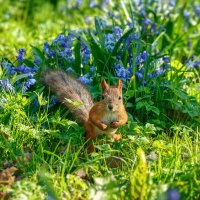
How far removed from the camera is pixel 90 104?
482 centimetres

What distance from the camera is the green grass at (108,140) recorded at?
359 centimetres

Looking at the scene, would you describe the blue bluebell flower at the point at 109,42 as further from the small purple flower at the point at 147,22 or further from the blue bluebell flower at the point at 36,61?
the small purple flower at the point at 147,22

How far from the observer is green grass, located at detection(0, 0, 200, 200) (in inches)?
141

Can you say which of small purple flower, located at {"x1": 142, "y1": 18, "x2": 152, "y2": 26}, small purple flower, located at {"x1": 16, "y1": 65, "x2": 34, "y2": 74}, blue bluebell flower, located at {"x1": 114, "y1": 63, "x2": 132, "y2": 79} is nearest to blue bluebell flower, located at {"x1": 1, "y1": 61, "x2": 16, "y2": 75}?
small purple flower, located at {"x1": 16, "y1": 65, "x2": 34, "y2": 74}

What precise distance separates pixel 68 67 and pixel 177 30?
174 cm

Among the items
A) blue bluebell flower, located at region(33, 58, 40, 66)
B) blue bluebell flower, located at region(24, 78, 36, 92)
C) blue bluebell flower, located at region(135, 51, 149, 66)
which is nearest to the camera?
blue bluebell flower, located at region(24, 78, 36, 92)

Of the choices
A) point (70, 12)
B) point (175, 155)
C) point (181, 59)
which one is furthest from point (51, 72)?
point (70, 12)

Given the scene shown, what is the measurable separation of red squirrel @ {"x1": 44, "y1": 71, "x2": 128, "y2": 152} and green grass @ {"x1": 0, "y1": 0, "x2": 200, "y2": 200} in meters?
0.09

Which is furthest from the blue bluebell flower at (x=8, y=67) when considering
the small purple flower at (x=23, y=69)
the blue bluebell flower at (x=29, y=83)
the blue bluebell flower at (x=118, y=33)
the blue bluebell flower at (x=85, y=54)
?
the blue bluebell flower at (x=118, y=33)

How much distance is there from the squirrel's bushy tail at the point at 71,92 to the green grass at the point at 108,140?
10 cm

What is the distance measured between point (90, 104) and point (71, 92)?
0.16m

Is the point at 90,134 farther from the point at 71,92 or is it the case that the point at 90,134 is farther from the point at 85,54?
the point at 85,54

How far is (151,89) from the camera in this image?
5348 millimetres

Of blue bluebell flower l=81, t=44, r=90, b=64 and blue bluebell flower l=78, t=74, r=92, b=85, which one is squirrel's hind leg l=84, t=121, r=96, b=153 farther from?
blue bluebell flower l=81, t=44, r=90, b=64
